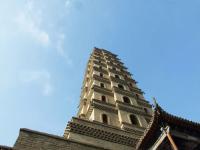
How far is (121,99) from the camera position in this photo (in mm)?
24938

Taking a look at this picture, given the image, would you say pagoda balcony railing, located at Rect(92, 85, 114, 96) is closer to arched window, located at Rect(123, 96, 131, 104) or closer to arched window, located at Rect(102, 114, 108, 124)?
arched window, located at Rect(123, 96, 131, 104)

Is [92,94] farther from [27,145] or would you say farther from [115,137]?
[27,145]

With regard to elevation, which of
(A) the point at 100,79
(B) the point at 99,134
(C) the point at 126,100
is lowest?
(B) the point at 99,134

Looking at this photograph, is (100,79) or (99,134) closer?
(99,134)

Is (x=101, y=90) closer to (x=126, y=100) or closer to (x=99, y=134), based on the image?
(x=126, y=100)

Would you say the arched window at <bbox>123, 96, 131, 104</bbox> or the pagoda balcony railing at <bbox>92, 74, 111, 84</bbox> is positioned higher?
the pagoda balcony railing at <bbox>92, 74, 111, 84</bbox>

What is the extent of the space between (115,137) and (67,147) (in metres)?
4.71

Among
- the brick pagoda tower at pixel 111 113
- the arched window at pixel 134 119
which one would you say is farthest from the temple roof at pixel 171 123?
the arched window at pixel 134 119

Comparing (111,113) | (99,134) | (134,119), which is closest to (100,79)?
(111,113)

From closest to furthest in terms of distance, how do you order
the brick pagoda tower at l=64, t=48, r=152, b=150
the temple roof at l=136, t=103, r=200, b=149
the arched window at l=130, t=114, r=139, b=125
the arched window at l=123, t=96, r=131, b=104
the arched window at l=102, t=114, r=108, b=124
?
the temple roof at l=136, t=103, r=200, b=149
the brick pagoda tower at l=64, t=48, r=152, b=150
the arched window at l=102, t=114, r=108, b=124
the arched window at l=130, t=114, r=139, b=125
the arched window at l=123, t=96, r=131, b=104

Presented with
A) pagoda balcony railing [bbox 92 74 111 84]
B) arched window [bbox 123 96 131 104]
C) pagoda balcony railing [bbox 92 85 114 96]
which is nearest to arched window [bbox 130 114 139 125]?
arched window [bbox 123 96 131 104]

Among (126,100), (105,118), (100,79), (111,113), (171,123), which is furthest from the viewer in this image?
(100,79)

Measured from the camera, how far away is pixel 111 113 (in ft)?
72.9

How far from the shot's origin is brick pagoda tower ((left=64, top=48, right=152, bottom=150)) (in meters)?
17.2
